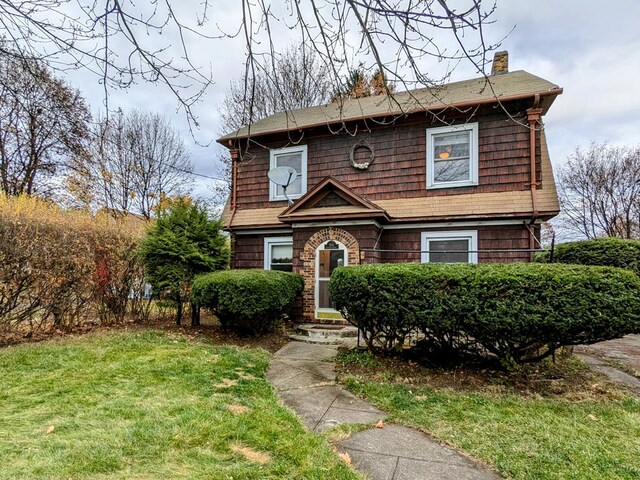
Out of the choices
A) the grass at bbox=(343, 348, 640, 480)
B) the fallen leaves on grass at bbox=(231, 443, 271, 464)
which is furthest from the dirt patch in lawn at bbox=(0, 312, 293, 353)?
the fallen leaves on grass at bbox=(231, 443, 271, 464)

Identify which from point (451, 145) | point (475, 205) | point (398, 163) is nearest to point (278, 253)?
point (398, 163)

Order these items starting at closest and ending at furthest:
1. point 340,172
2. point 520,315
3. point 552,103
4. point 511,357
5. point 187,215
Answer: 1. point 520,315
2. point 511,357
3. point 552,103
4. point 187,215
5. point 340,172

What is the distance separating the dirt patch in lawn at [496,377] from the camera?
14.7ft

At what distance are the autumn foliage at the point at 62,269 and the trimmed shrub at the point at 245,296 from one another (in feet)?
6.97

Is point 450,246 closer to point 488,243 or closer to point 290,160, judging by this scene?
point 488,243

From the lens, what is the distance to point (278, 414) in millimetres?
3553

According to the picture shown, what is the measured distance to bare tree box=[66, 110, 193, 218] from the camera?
1870 cm

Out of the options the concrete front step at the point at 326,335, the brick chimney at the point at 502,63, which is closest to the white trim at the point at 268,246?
the concrete front step at the point at 326,335

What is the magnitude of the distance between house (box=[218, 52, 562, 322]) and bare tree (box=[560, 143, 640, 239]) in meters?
13.9

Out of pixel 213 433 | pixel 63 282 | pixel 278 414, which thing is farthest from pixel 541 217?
pixel 63 282

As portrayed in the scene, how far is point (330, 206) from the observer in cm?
865

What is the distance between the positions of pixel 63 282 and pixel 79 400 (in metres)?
4.38

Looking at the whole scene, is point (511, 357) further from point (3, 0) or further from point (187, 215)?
point (187, 215)

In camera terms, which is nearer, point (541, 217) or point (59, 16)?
point (59, 16)
